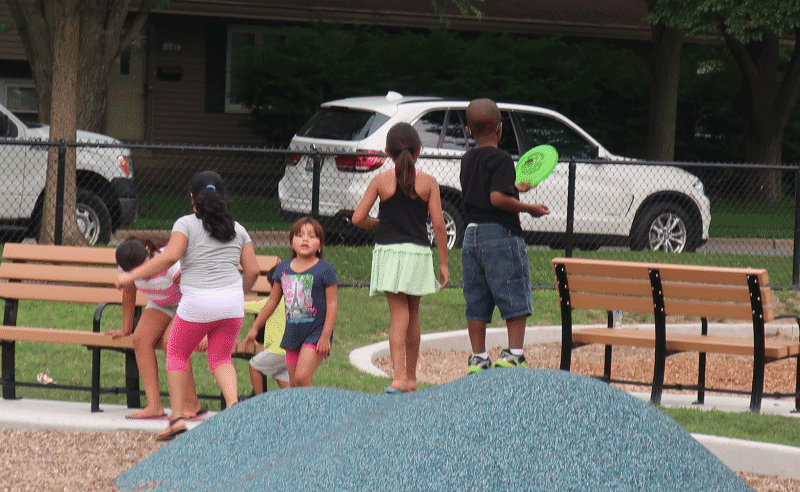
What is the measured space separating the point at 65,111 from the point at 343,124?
10.3ft

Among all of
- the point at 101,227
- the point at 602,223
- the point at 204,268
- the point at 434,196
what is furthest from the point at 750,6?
the point at 204,268

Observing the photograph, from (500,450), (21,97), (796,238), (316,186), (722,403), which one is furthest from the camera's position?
(21,97)

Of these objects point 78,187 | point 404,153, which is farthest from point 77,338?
point 78,187

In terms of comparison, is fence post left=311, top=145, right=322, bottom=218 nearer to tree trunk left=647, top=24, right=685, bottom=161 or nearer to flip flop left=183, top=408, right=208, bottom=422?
flip flop left=183, top=408, right=208, bottom=422

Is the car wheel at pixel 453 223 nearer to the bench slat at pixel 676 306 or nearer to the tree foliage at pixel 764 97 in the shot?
the bench slat at pixel 676 306

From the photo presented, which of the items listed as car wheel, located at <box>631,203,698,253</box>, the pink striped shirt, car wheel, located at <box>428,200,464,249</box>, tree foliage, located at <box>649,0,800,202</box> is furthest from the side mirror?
tree foliage, located at <box>649,0,800,202</box>

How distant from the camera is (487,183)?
6.33 meters

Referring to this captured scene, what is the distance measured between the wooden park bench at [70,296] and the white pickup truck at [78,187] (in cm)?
492

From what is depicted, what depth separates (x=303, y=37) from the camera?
20.7m

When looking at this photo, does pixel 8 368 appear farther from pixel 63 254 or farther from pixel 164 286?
pixel 164 286

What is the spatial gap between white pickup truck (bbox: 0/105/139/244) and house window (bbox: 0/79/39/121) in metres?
10.5

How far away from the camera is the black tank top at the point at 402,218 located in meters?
6.22

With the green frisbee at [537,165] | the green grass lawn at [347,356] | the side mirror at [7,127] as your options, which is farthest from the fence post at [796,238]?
the side mirror at [7,127]

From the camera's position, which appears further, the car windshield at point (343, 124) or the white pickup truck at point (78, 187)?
the car windshield at point (343, 124)
